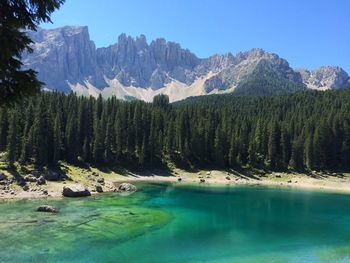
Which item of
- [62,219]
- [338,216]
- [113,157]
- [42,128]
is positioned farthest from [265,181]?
[62,219]

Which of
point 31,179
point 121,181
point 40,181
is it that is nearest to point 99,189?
point 40,181

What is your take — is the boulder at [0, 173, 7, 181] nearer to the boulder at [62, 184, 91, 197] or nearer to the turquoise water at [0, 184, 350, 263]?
the boulder at [62, 184, 91, 197]

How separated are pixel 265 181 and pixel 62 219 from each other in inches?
3274

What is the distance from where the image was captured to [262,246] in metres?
48.9

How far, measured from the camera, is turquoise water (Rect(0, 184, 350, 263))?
42906 millimetres

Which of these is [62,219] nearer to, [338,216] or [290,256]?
[290,256]

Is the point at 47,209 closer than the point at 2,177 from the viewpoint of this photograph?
Yes

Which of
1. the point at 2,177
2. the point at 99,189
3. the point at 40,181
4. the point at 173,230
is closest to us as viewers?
the point at 173,230

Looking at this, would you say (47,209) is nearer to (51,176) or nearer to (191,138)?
(51,176)

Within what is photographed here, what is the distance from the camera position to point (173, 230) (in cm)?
5475

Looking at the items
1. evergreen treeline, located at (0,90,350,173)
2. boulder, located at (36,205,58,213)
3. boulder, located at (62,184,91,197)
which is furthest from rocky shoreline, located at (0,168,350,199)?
boulder, located at (36,205,58,213)

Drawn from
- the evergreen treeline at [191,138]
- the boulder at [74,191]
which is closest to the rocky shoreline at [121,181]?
the boulder at [74,191]

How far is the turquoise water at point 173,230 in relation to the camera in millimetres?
42906

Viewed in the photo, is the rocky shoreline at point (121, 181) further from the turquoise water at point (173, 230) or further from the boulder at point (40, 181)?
the turquoise water at point (173, 230)
